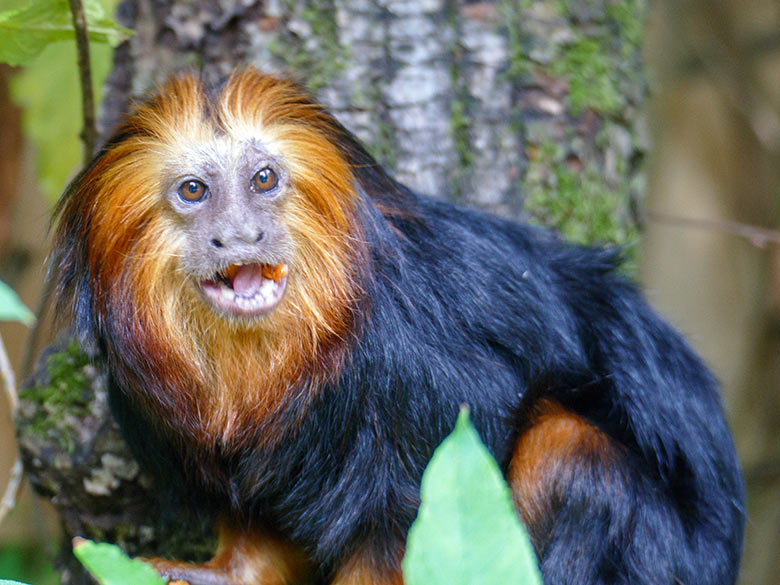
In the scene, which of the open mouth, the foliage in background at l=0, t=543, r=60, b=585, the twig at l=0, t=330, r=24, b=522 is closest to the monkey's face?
the open mouth

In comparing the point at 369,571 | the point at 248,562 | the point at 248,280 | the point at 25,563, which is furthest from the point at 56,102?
the point at 25,563

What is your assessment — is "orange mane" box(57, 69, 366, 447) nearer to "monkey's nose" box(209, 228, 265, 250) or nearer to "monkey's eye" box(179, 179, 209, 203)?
"monkey's eye" box(179, 179, 209, 203)

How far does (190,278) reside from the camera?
2.60 metres

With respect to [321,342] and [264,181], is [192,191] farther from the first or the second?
[321,342]

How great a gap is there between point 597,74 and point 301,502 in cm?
215

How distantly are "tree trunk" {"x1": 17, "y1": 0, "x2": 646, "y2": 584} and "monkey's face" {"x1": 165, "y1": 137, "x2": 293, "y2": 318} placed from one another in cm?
103

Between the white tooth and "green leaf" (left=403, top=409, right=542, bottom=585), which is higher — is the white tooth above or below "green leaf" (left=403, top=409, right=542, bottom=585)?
below

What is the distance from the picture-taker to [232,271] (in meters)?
2.61

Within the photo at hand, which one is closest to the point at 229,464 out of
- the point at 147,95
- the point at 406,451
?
the point at 406,451

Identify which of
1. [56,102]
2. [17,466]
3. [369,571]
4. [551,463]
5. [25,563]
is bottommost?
[25,563]

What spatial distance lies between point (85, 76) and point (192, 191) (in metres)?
0.81

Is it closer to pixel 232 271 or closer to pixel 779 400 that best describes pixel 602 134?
pixel 232 271

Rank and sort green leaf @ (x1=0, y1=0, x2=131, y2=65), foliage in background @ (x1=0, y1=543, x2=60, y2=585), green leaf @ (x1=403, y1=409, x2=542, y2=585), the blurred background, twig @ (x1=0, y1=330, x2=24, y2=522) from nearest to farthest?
green leaf @ (x1=403, y1=409, x2=542, y2=585) → green leaf @ (x1=0, y1=0, x2=131, y2=65) → twig @ (x1=0, y1=330, x2=24, y2=522) → the blurred background → foliage in background @ (x1=0, y1=543, x2=60, y2=585)

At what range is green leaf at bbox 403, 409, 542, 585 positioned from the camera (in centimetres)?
120
